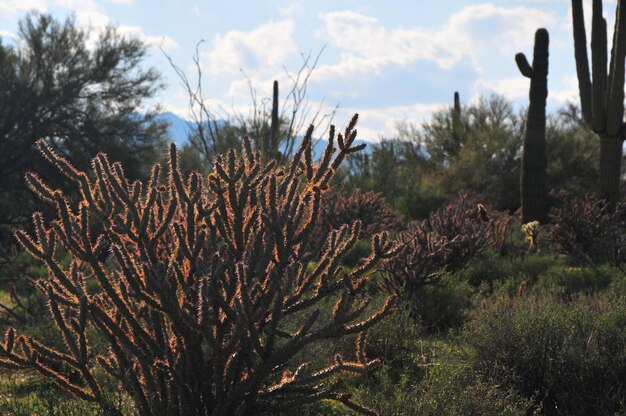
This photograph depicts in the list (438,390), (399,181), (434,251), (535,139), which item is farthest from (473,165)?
(438,390)

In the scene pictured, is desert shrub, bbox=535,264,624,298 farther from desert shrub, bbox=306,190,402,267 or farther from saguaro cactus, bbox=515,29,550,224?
saguaro cactus, bbox=515,29,550,224

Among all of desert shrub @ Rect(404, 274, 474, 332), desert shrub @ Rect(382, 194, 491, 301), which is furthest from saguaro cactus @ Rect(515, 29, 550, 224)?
desert shrub @ Rect(404, 274, 474, 332)

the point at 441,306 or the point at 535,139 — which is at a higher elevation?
the point at 535,139

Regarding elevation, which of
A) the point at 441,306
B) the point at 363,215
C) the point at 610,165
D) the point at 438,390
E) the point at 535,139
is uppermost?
the point at 535,139

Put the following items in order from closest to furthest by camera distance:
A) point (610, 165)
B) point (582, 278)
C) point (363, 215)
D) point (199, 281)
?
1. point (199, 281)
2. point (582, 278)
3. point (363, 215)
4. point (610, 165)

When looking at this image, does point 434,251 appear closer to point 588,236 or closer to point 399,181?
point 588,236

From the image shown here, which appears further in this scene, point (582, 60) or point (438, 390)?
point (582, 60)

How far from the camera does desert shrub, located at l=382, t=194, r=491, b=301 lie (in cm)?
710

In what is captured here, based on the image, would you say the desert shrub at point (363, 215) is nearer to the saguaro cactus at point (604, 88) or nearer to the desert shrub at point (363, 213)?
the desert shrub at point (363, 213)

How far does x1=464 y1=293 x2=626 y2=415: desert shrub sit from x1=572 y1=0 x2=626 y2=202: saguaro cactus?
30.3 ft

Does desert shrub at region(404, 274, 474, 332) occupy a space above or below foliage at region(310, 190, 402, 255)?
below

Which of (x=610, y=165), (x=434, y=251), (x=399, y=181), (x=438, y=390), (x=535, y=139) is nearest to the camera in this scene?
(x=438, y=390)

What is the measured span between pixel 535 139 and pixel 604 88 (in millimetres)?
Answer: 1577

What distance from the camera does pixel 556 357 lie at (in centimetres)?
491
